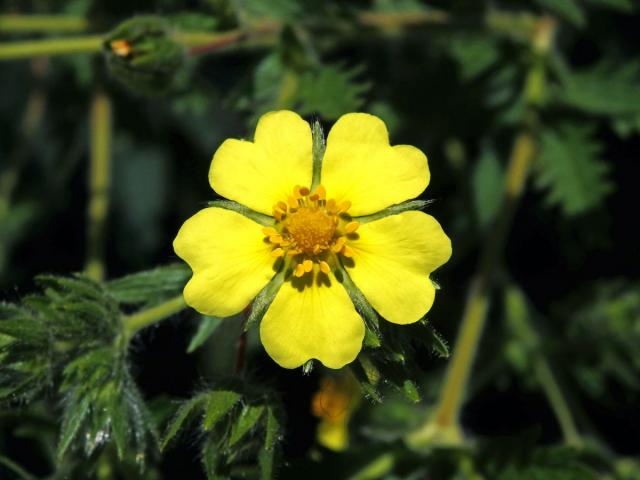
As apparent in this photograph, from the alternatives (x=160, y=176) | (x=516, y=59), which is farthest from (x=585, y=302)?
(x=160, y=176)

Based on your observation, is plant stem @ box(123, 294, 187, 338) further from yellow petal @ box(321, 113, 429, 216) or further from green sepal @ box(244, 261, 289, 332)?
yellow petal @ box(321, 113, 429, 216)

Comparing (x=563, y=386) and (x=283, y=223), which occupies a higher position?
(x=283, y=223)

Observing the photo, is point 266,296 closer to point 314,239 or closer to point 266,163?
point 314,239

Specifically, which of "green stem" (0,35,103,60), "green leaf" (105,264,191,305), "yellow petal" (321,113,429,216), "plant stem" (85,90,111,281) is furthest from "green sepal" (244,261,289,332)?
"plant stem" (85,90,111,281)

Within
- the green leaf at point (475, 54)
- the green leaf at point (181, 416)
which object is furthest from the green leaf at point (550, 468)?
the green leaf at point (475, 54)

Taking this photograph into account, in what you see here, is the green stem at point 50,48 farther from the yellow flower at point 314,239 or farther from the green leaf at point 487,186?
the green leaf at point 487,186

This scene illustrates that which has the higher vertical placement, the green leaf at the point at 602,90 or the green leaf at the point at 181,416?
the green leaf at the point at 602,90

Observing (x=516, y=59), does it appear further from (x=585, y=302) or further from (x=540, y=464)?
(x=540, y=464)
